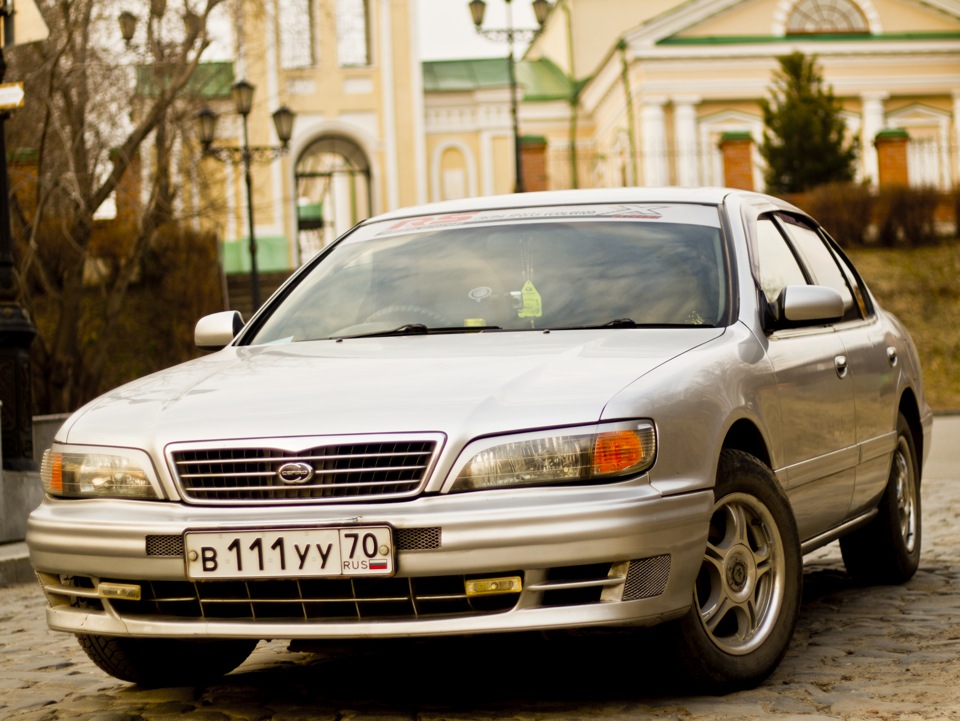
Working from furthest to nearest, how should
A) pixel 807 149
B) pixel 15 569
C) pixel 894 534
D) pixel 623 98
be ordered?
Result: 1. pixel 623 98
2. pixel 807 149
3. pixel 15 569
4. pixel 894 534

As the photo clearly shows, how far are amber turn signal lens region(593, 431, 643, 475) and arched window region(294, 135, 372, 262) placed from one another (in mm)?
33436

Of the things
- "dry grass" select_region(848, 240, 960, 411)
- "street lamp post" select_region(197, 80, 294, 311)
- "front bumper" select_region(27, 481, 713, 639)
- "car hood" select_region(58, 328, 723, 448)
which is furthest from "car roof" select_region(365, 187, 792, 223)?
"dry grass" select_region(848, 240, 960, 411)

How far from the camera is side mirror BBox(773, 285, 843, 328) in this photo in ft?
17.9

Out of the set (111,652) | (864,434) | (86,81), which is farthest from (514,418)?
(86,81)

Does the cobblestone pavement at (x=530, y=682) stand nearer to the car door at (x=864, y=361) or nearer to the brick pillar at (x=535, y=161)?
the car door at (x=864, y=361)

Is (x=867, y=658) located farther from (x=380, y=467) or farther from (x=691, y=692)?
(x=380, y=467)

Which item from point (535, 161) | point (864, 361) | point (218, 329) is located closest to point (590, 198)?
point (864, 361)

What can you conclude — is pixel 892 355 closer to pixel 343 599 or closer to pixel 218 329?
pixel 218 329

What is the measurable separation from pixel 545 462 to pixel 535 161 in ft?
112

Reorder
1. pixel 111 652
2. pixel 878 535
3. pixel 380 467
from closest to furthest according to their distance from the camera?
pixel 380 467 → pixel 111 652 → pixel 878 535

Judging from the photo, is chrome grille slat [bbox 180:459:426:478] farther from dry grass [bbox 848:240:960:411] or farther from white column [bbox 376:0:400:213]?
white column [bbox 376:0:400:213]

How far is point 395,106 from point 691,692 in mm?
39403

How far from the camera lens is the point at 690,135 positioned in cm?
4484

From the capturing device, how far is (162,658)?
5176mm
